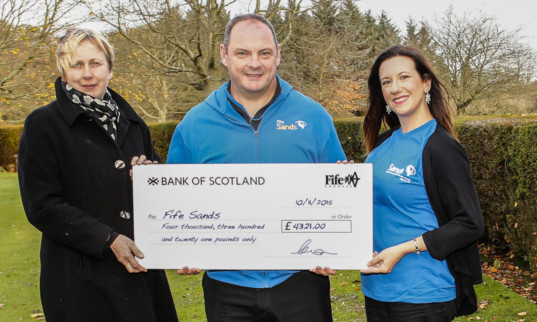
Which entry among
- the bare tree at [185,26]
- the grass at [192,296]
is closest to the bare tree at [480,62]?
the bare tree at [185,26]

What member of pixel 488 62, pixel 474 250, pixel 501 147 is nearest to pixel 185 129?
pixel 474 250

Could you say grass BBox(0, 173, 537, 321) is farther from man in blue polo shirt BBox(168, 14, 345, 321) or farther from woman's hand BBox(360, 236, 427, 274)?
woman's hand BBox(360, 236, 427, 274)

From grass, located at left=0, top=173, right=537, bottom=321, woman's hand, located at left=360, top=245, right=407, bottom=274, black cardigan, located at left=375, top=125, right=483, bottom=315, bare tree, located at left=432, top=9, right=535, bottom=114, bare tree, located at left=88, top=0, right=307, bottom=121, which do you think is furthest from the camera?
bare tree, located at left=432, top=9, right=535, bottom=114

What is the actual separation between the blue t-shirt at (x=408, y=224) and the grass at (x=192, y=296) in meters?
3.33

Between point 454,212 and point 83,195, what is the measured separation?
1.99m

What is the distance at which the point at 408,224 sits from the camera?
2.60 meters

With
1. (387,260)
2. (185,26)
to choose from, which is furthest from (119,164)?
(185,26)

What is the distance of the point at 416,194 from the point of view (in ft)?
8.43

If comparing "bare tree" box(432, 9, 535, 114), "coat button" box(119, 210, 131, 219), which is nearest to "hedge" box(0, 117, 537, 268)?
"coat button" box(119, 210, 131, 219)

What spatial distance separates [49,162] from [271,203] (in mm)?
1223

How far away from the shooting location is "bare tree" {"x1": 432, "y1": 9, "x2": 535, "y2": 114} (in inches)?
1001

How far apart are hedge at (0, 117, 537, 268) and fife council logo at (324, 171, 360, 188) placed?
4273mm

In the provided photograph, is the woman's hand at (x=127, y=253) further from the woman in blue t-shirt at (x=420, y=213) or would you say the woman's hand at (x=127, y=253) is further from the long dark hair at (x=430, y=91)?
the long dark hair at (x=430, y=91)

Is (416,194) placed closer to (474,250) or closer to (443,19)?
(474,250)
